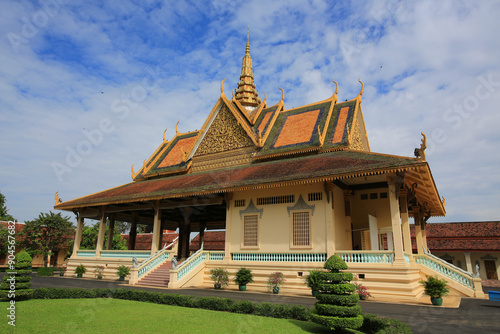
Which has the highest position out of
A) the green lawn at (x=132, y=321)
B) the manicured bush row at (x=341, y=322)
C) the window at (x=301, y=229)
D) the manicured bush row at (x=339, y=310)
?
the window at (x=301, y=229)

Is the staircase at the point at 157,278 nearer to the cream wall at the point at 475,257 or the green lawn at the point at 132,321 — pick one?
the green lawn at the point at 132,321

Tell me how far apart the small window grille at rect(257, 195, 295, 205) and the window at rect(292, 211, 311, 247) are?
2.23ft

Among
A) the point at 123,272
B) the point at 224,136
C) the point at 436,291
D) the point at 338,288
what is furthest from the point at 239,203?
the point at 338,288

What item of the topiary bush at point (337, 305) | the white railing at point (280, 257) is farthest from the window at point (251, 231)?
the topiary bush at point (337, 305)

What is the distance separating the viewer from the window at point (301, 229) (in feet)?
46.0

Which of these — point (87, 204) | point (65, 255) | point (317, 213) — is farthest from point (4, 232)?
point (317, 213)

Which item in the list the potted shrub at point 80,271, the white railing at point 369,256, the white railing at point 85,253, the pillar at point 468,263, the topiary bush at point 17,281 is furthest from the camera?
the pillar at point 468,263

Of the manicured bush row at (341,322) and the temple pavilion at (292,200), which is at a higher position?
the temple pavilion at (292,200)

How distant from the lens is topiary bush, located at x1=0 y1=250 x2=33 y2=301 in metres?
9.29

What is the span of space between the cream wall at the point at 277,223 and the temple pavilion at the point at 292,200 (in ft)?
0.14

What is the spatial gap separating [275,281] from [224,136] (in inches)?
370

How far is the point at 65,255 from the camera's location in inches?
1347

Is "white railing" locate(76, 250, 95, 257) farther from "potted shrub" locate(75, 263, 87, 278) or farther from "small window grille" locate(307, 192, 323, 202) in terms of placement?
"small window grille" locate(307, 192, 323, 202)

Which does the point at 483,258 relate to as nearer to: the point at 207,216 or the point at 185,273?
the point at 207,216
